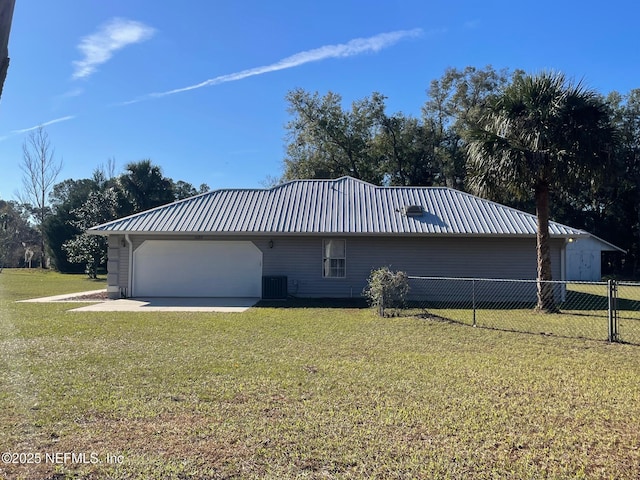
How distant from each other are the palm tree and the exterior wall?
3120mm

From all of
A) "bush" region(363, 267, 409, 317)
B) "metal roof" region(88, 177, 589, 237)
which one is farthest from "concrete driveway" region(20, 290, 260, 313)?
"bush" region(363, 267, 409, 317)

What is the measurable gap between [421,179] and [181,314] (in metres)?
27.0

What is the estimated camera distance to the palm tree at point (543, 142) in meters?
12.2

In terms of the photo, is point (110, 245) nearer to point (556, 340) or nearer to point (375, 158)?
point (556, 340)

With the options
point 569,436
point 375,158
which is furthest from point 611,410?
point 375,158

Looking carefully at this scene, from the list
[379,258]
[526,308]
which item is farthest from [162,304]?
[526,308]

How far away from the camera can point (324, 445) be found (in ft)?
12.7

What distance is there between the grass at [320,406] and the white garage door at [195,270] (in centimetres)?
803

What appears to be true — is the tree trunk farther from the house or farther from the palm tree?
the house

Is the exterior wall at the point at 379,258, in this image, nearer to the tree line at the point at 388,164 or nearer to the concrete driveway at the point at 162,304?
the concrete driveway at the point at 162,304

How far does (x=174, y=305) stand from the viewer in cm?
1440

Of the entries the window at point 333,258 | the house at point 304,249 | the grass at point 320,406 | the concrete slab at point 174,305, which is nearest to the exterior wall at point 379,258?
the house at point 304,249

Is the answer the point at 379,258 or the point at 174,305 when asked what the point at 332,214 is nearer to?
the point at 379,258

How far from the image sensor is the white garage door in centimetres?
1698
